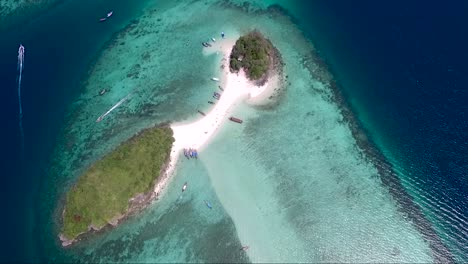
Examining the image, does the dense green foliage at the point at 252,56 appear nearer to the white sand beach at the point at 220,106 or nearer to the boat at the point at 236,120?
the white sand beach at the point at 220,106

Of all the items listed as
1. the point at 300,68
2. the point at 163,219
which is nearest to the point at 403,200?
the point at 300,68

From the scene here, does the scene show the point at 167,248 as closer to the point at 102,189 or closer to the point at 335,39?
the point at 102,189

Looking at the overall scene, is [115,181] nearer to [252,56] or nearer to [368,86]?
[252,56]

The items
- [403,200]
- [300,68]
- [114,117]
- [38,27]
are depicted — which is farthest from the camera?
[38,27]

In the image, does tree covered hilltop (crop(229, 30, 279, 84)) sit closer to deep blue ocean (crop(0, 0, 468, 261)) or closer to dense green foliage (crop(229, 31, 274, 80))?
dense green foliage (crop(229, 31, 274, 80))

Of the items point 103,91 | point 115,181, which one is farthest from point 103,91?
point 115,181
